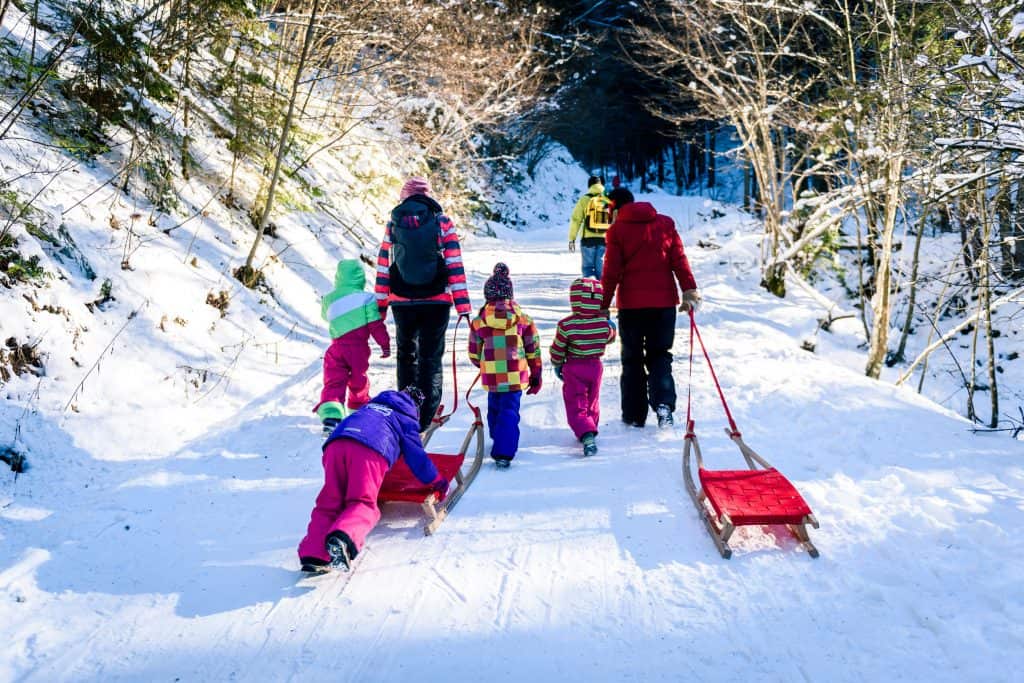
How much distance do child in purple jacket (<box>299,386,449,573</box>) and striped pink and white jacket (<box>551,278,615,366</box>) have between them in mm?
1805

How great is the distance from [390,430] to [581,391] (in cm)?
198

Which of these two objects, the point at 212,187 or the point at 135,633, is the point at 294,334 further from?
the point at 135,633

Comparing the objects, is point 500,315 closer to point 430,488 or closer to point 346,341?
point 346,341

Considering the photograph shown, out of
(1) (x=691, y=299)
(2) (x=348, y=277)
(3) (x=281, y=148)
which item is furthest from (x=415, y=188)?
(3) (x=281, y=148)

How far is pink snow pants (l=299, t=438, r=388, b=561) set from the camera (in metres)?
3.36

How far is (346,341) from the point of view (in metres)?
5.44

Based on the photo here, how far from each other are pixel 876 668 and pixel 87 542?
401 centimetres

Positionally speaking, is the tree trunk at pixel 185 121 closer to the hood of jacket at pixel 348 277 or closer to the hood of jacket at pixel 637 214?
the hood of jacket at pixel 348 277

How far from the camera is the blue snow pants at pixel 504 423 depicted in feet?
15.9

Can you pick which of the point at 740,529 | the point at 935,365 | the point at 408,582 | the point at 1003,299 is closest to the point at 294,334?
the point at 408,582

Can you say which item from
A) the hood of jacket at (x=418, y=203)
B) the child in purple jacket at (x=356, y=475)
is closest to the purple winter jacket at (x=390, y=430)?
the child in purple jacket at (x=356, y=475)

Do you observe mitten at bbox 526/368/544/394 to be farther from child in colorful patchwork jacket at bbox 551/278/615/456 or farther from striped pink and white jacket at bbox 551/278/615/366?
striped pink and white jacket at bbox 551/278/615/366

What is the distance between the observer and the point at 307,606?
3098 mm

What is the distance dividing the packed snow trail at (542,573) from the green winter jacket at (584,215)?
482 centimetres
